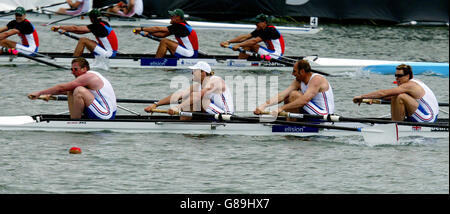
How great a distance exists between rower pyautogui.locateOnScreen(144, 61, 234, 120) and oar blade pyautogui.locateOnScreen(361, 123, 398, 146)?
2276 millimetres

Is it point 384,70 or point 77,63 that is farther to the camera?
point 384,70

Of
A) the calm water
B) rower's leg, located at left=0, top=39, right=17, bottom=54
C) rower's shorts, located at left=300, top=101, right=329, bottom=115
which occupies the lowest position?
the calm water

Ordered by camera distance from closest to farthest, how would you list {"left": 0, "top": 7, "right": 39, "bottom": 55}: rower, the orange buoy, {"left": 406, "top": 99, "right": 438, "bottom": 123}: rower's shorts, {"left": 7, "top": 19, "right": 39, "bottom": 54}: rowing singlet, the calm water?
the calm water
the orange buoy
{"left": 406, "top": 99, "right": 438, "bottom": 123}: rower's shorts
{"left": 0, "top": 7, "right": 39, "bottom": 55}: rower
{"left": 7, "top": 19, "right": 39, "bottom": 54}: rowing singlet

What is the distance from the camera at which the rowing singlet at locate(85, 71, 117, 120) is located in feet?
45.9

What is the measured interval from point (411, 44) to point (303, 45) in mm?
3702

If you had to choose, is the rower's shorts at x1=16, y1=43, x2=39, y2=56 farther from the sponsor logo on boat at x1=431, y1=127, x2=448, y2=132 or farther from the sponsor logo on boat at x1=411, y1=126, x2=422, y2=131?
the sponsor logo on boat at x1=431, y1=127, x2=448, y2=132

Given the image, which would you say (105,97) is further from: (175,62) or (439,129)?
(175,62)

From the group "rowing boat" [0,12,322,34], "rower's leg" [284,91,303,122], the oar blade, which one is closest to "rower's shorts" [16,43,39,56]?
"rowing boat" [0,12,322,34]

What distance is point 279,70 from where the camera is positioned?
2255 centimetres

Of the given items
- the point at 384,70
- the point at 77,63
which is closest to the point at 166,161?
the point at 77,63

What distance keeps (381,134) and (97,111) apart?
458cm

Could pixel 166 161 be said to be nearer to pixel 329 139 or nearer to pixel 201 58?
pixel 329 139

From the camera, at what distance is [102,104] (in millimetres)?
14078

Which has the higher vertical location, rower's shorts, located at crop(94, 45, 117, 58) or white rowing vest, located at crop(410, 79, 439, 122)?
rower's shorts, located at crop(94, 45, 117, 58)
